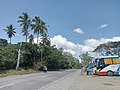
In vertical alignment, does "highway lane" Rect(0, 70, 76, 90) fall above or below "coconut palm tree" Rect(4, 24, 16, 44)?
below

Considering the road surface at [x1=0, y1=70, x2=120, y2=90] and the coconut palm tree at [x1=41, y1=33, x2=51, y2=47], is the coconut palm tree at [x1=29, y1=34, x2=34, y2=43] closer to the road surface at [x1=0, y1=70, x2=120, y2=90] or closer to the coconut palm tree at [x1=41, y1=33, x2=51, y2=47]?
the coconut palm tree at [x1=41, y1=33, x2=51, y2=47]

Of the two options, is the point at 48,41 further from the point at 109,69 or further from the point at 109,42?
the point at 109,69

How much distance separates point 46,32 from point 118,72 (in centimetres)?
4335

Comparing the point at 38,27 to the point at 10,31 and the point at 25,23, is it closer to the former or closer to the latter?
the point at 25,23

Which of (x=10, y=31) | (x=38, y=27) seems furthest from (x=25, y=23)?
(x=10, y=31)

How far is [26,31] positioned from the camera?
6931 cm

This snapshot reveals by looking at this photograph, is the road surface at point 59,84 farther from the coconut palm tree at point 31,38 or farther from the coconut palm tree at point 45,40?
the coconut palm tree at point 45,40

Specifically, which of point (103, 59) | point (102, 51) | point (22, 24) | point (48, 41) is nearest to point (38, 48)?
point (48, 41)

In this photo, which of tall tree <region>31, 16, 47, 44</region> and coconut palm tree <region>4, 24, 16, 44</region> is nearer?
tall tree <region>31, 16, 47, 44</region>

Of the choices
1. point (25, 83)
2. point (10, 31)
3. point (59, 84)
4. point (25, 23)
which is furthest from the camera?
point (10, 31)

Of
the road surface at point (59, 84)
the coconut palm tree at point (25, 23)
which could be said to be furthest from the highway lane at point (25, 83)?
the coconut palm tree at point (25, 23)

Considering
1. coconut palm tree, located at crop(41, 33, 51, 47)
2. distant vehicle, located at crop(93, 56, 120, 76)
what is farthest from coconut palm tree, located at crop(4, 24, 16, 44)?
distant vehicle, located at crop(93, 56, 120, 76)

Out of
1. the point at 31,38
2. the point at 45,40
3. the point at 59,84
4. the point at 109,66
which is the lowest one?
the point at 59,84

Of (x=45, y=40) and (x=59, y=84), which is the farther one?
(x=45, y=40)
